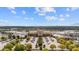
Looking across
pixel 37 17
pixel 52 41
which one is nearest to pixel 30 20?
pixel 37 17

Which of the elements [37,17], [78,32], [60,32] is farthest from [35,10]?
[78,32]

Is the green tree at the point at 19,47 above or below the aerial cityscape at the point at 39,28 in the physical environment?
below

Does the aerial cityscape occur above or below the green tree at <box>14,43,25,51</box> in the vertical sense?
above

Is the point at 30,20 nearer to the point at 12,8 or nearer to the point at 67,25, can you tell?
the point at 12,8

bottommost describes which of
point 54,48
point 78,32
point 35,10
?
point 54,48

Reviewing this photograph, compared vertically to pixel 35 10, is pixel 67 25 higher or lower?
lower

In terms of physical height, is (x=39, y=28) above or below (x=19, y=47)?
above
